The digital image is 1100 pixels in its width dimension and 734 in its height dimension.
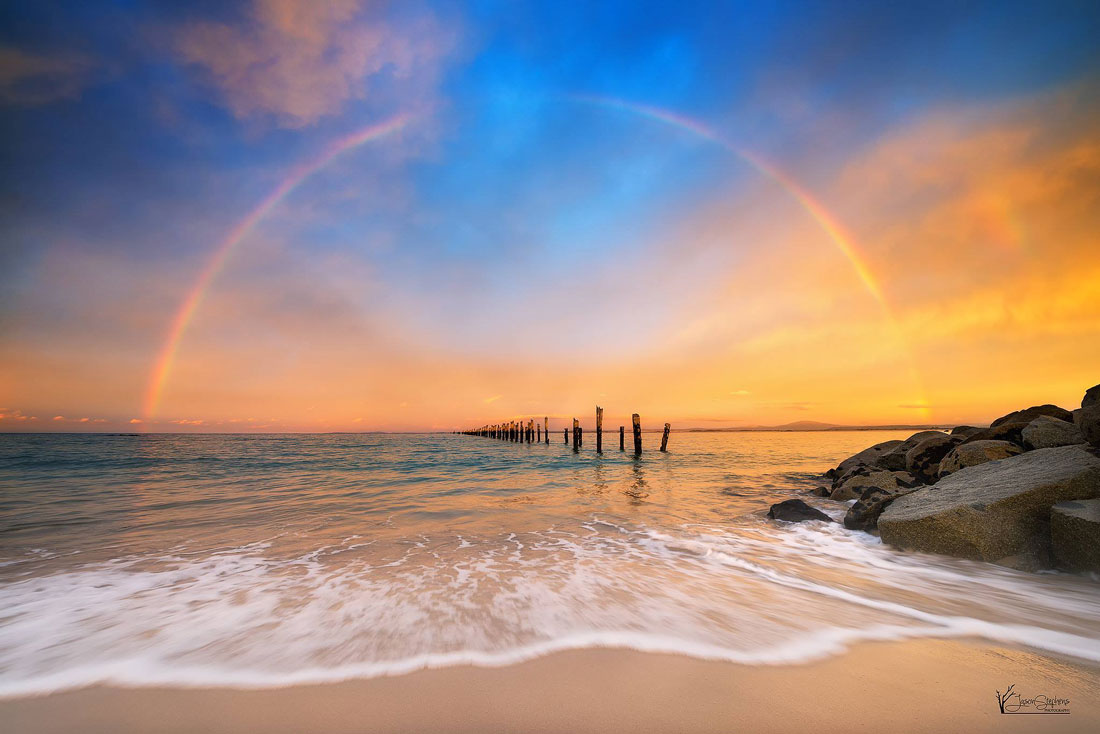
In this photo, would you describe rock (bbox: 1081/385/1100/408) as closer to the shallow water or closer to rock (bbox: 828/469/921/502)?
rock (bbox: 828/469/921/502)

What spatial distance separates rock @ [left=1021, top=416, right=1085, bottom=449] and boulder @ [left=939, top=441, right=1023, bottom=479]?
29cm

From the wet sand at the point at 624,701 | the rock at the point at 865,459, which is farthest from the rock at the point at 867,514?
the rock at the point at 865,459

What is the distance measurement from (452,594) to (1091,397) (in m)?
11.4

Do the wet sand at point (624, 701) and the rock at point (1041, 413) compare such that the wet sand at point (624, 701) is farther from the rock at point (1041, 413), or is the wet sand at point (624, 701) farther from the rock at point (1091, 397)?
the rock at point (1041, 413)

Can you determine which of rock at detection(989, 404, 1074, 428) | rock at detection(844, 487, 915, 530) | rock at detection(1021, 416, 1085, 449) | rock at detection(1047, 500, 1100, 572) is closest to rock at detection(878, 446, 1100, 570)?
rock at detection(1047, 500, 1100, 572)

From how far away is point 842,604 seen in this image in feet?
12.6

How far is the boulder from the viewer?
8234mm

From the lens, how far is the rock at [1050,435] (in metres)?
7.51

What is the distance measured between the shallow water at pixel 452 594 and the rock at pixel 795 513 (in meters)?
0.36

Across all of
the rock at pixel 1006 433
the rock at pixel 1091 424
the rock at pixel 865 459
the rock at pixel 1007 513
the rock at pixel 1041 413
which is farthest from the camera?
the rock at pixel 865 459

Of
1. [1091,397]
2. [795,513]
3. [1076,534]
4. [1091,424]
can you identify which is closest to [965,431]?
[1091,397]

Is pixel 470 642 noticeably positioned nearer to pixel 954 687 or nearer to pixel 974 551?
pixel 954 687

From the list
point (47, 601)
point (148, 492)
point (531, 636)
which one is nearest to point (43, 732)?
point (531, 636)

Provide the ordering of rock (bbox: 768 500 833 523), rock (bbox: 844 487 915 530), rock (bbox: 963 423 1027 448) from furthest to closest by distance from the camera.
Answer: rock (bbox: 963 423 1027 448) < rock (bbox: 768 500 833 523) < rock (bbox: 844 487 915 530)
